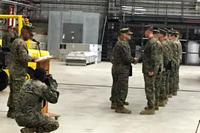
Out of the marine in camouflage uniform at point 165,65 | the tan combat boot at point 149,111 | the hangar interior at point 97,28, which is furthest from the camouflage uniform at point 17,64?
the hangar interior at point 97,28

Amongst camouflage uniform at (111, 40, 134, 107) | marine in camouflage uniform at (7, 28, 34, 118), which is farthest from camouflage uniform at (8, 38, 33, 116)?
camouflage uniform at (111, 40, 134, 107)

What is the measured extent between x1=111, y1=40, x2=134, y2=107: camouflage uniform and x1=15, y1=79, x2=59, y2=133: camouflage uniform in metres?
3.69

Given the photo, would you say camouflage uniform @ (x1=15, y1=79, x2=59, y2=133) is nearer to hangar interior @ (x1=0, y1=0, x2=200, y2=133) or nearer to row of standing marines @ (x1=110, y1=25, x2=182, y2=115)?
row of standing marines @ (x1=110, y1=25, x2=182, y2=115)

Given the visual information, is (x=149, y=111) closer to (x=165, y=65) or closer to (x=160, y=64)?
(x=160, y=64)

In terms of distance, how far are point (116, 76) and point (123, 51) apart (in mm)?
584

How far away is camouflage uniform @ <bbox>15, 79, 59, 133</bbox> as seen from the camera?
14.8 feet

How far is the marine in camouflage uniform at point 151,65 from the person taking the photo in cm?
798

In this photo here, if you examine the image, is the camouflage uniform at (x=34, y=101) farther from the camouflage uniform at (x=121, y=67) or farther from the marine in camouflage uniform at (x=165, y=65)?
the marine in camouflage uniform at (x=165, y=65)

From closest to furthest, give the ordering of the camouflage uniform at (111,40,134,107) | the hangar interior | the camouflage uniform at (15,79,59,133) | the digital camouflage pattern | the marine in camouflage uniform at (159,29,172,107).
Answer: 1. the camouflage uniform at (15,79,59,133)
2. the digital camouflage pattern
3. the camouflage uniform at (111,40,134,107)
4. the marine in camouflage uniform at (159,29,172,107)
5. the hangar interior

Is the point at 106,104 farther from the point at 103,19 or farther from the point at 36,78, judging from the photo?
the point at 103,19

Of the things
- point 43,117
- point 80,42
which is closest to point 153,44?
point 43,117

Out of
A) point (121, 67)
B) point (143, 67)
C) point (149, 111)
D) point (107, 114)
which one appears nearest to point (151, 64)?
point (143, 67)

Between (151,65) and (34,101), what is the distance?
153 inches

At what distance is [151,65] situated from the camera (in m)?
8.00
